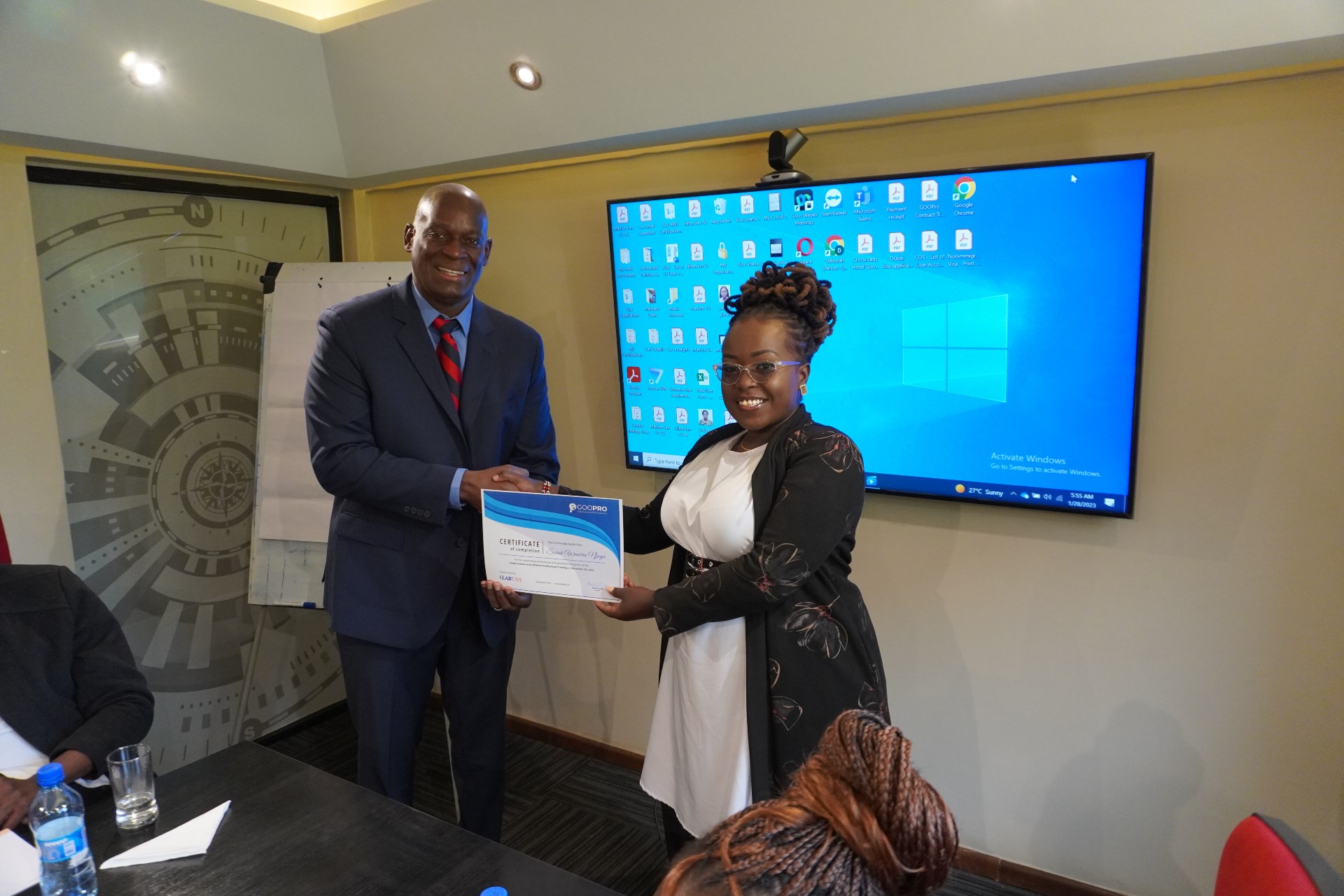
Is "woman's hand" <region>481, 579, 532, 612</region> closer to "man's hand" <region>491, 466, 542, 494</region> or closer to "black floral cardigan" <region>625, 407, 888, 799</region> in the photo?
"man's hand" <region>491, 466, 542, 494</region>

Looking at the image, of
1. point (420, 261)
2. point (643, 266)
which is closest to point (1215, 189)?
point (643, 266)

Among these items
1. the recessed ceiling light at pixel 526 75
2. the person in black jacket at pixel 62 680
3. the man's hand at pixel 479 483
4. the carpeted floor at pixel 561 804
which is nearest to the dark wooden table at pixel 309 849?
the person in black jacket at pixel 62 680

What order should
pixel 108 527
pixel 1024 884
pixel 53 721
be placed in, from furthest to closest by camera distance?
1. pixel 108 527
2. pixel 1024 884
3. pixel 53 721

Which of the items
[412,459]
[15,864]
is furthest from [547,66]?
[15,864]

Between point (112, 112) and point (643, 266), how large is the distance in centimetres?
172

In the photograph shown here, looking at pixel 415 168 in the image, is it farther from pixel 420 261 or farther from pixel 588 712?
pixel 588 712

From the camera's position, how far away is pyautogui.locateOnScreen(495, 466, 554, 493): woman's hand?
214cm

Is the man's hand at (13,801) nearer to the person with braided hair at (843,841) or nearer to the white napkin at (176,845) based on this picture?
the white napkin at (176,845)

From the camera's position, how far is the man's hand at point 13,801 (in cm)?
158

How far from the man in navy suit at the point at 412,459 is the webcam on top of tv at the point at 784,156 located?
0.86m

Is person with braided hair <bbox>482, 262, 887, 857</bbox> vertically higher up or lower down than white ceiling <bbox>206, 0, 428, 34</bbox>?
lower down

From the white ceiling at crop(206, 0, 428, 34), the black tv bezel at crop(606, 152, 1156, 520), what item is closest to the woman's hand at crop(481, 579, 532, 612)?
the black tv bezel at crop(606, 152, 1156, 520)

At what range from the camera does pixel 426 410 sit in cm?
221

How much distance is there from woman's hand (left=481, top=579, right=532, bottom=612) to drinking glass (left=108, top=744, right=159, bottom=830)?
80cm
